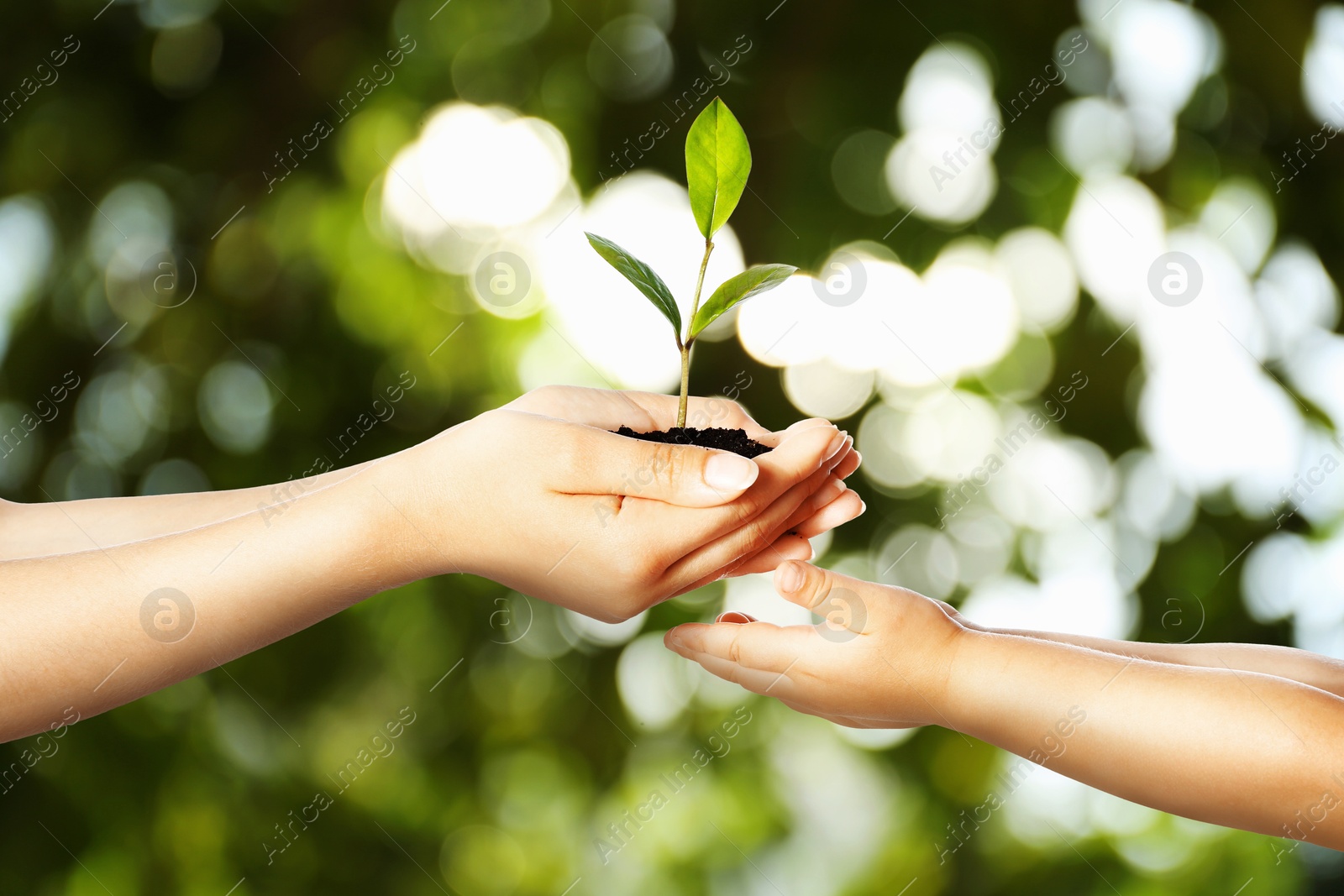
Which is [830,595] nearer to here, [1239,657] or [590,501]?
[590,501]

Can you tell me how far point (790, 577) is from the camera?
845mm

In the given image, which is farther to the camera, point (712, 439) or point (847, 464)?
point (847, 464)

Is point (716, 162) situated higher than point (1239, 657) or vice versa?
point (716, 162)

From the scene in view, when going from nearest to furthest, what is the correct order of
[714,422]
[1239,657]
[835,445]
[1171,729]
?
Result: [1171,729]
[835,445]
[1239,657]
[714,422]

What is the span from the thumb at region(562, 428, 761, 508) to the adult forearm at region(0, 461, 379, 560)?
1.25ft

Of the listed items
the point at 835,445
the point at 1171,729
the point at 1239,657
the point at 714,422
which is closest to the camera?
the point at 1171,729

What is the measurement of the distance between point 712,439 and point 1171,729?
48 centimetres

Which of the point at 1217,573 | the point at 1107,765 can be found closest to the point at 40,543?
the point at 1107,765

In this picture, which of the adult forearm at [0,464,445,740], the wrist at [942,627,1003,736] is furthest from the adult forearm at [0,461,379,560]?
the wrist at [942,627,1003,736]

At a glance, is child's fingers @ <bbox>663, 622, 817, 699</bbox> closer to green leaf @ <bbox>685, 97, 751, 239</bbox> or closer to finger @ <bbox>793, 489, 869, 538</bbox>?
finger @ <bbox>793, 489, 869, 538</bbox>

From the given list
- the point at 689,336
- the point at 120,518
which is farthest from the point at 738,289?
the point at 120,518

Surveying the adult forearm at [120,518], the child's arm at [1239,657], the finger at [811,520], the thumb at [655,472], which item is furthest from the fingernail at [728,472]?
the adult forearm at [120,518]

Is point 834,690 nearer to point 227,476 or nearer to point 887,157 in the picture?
point 887,157

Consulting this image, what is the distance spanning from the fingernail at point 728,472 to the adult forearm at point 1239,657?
14.2 inches
